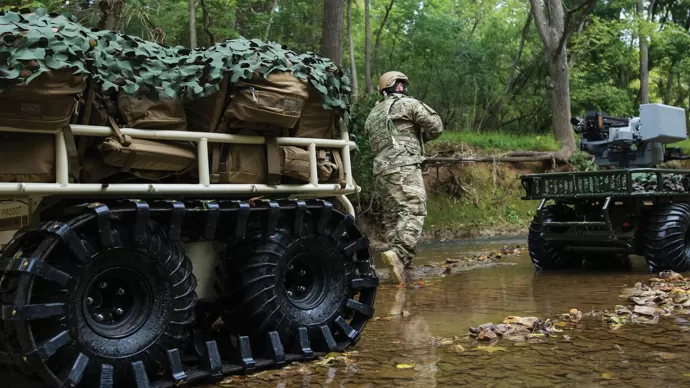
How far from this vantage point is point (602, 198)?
322 inches

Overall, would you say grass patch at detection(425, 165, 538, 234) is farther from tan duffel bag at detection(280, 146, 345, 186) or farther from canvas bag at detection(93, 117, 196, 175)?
canvas bag at detection(93, 117, 196, 175)

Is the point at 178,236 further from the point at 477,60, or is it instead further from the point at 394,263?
the point at 477,60

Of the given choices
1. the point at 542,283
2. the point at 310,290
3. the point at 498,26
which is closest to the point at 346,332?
the point at 310,290

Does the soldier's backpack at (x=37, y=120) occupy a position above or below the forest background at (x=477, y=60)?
below

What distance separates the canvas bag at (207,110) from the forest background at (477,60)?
5703 millimetres

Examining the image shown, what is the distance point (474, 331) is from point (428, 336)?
341mm

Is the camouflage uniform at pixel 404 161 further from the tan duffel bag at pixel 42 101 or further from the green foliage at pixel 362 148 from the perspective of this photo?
the tan duffel bag at pixel 42 101

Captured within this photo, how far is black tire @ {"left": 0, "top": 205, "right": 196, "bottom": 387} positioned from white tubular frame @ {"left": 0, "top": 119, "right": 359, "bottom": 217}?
0.20 metres

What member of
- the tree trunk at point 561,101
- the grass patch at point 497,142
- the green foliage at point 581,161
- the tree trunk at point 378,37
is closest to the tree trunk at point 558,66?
the tree trunk at point 561,101

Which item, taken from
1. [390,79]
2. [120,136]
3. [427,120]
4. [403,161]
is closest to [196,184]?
[120,136]

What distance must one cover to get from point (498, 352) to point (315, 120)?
6.57ft

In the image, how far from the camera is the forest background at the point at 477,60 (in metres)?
14.9

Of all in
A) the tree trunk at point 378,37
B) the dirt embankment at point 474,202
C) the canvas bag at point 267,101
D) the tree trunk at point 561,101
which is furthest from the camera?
the tree trunk at point 378,37

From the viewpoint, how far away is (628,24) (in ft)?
60.3
